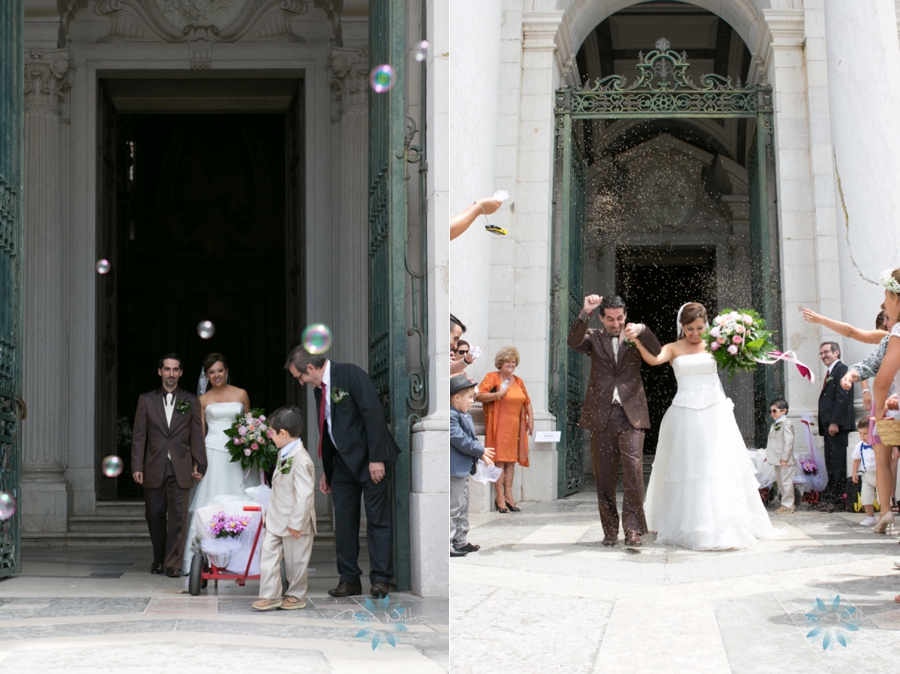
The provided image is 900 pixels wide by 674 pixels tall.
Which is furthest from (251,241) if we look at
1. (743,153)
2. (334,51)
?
(334,51)

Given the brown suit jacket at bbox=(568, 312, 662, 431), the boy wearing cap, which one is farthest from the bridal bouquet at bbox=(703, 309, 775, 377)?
the boy wearing cap

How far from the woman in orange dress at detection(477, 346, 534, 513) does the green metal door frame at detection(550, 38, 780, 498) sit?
5.79 ft

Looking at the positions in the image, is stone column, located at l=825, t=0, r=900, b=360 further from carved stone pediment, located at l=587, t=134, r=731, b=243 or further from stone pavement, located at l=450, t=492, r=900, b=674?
carved stone pediment, located at l=587, t=134, r=731, b=243

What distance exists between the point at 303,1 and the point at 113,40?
2.15 metres

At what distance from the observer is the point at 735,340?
6.90m

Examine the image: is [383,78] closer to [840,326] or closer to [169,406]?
[169,406]

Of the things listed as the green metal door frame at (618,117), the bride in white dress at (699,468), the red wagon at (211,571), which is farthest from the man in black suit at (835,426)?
the red wagon at (211,571)

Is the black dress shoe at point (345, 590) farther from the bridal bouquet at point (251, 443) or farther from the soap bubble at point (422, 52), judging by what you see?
the soap bubble at point (422, 52)

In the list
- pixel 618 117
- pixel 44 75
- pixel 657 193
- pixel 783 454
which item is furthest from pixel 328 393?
pixel 657 193

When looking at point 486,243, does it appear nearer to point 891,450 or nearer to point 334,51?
point 334,51

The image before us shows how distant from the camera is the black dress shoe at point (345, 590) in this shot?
5.89 m

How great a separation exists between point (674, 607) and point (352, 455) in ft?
A: 7.24

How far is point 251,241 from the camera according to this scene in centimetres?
2148

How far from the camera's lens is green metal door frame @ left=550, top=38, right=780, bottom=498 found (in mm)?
10141
